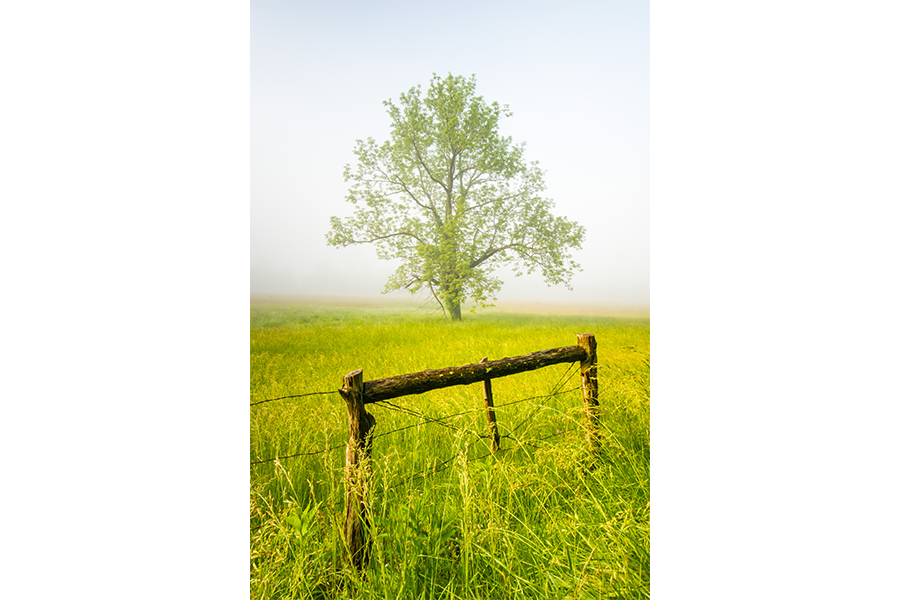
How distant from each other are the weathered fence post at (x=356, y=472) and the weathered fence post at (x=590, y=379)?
119 cm

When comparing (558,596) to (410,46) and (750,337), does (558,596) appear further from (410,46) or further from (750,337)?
(410,46)

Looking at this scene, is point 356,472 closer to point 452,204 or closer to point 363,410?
point 363,410

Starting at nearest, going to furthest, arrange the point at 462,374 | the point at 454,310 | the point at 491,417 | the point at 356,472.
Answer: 1. the point at 356,472
2. the point at 462,374
3. the point at 491,417
4. the point at 454,310

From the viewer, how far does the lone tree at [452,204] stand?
226cm

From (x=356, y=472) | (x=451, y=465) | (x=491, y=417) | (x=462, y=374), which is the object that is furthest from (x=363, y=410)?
(x=491, y=417)

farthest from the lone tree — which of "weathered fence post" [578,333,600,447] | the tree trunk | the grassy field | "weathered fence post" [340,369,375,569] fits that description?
"weathered fence post" [340,369,375,569]

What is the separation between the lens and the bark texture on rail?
1.76 m

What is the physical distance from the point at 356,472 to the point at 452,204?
139cm

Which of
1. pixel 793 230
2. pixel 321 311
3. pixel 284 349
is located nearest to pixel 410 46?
pixel 321 311

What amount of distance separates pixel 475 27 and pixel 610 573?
8.74 feet

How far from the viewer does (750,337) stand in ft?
6.44

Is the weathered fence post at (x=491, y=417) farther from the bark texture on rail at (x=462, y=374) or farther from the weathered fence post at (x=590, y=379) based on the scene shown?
the weathered fence post at (x=590, y=379)

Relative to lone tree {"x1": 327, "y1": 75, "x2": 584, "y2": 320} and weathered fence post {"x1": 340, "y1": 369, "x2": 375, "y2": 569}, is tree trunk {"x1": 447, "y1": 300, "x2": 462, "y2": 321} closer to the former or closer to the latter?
lone tree {"x1": 327, "y1": 75, "x2": 584, "y2": 320}

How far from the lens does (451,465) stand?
2020 mm
